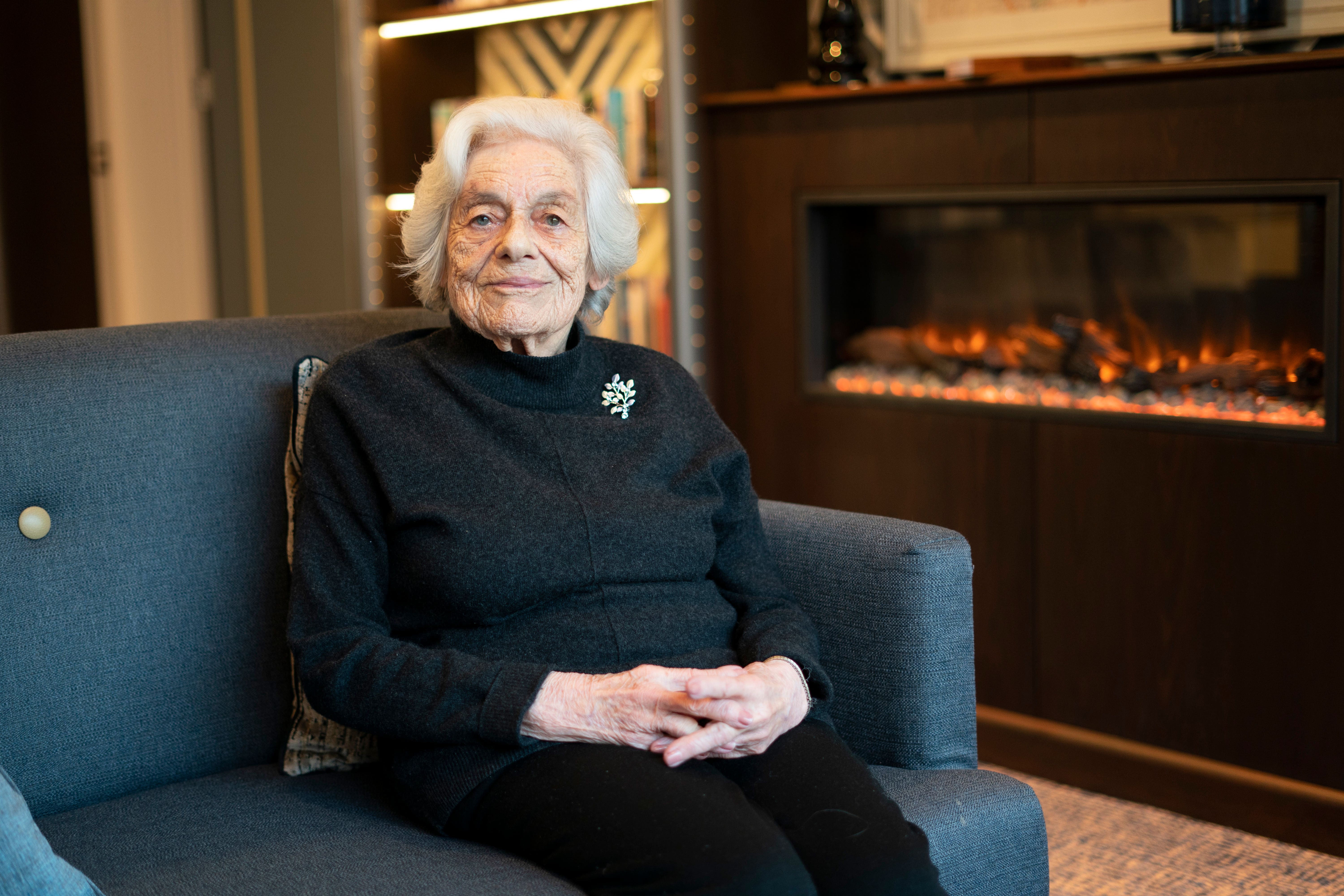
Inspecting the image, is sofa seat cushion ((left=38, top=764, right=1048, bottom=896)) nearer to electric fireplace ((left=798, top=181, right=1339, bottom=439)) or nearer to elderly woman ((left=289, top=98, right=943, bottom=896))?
elderly woman ((left=289, top=98, right=943, bottom=896))

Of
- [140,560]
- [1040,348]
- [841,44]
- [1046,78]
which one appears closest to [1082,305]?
[1040,348]

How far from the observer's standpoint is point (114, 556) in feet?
Result: 4.93

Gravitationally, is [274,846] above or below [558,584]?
below

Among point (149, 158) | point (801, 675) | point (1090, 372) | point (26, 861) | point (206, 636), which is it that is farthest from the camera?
point (149, 158)

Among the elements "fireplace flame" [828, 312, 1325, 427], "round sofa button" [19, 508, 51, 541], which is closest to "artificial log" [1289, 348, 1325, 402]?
"fireplace flame" [828, 312, 1325, 427]

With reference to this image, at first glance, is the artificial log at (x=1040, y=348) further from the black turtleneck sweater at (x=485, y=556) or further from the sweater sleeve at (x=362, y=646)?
the sweater sleeve at (x=362, y=646)

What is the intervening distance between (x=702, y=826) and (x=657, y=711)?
5.8 inches

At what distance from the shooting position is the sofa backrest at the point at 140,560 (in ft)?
4.75

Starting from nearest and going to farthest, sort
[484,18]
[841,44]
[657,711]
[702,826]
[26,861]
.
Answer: [26,861] < [702,826] < [657,711] < [841,44] < [484,18]

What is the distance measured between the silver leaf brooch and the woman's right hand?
362 mm

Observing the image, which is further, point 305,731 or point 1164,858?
point 1164,858

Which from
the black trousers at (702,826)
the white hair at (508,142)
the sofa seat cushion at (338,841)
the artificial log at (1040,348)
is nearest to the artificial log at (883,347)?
the artificial log at (1040,348)

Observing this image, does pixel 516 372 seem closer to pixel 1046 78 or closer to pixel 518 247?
pixel 518 247

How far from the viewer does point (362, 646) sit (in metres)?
1.35
